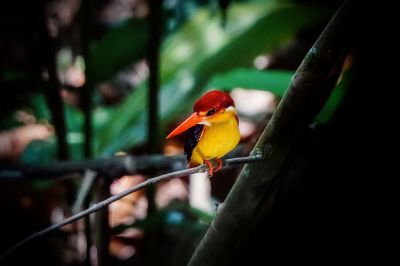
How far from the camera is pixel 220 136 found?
0.26m

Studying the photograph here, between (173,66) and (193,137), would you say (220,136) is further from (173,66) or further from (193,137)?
(173,66)

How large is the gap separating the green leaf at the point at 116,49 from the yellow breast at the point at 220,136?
0.64 m

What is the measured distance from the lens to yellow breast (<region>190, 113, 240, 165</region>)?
0.26 m

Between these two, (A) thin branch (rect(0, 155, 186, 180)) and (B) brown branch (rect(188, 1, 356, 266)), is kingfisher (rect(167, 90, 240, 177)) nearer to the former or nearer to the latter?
(B) brown branch (rect(188, 1, 356, 266))

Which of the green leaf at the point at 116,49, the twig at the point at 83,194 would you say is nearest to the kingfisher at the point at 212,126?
the twig at the point at 83,194

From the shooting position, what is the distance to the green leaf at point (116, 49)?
2.82ft

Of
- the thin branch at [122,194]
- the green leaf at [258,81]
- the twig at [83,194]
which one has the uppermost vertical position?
the green leaf at [258,81]

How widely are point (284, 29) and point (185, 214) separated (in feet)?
1.30

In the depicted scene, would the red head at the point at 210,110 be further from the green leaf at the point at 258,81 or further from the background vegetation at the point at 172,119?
the green leaf at the point at 258,81

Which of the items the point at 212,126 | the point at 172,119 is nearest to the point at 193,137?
the point at 212,126

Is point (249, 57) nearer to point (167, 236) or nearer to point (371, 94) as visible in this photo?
point (167, 236)

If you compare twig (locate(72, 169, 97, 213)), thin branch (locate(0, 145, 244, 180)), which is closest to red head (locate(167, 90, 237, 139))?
twig (locate(72, 169, 97, 213))

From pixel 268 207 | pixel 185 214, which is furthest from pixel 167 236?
pixel 268 207

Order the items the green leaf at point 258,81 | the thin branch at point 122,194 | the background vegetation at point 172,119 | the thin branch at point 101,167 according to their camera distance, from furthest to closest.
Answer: the thin branch at point 101,167, the green leaf at point 258,81, the background vegetation at point 172,119, the thin branch at point 122,194
